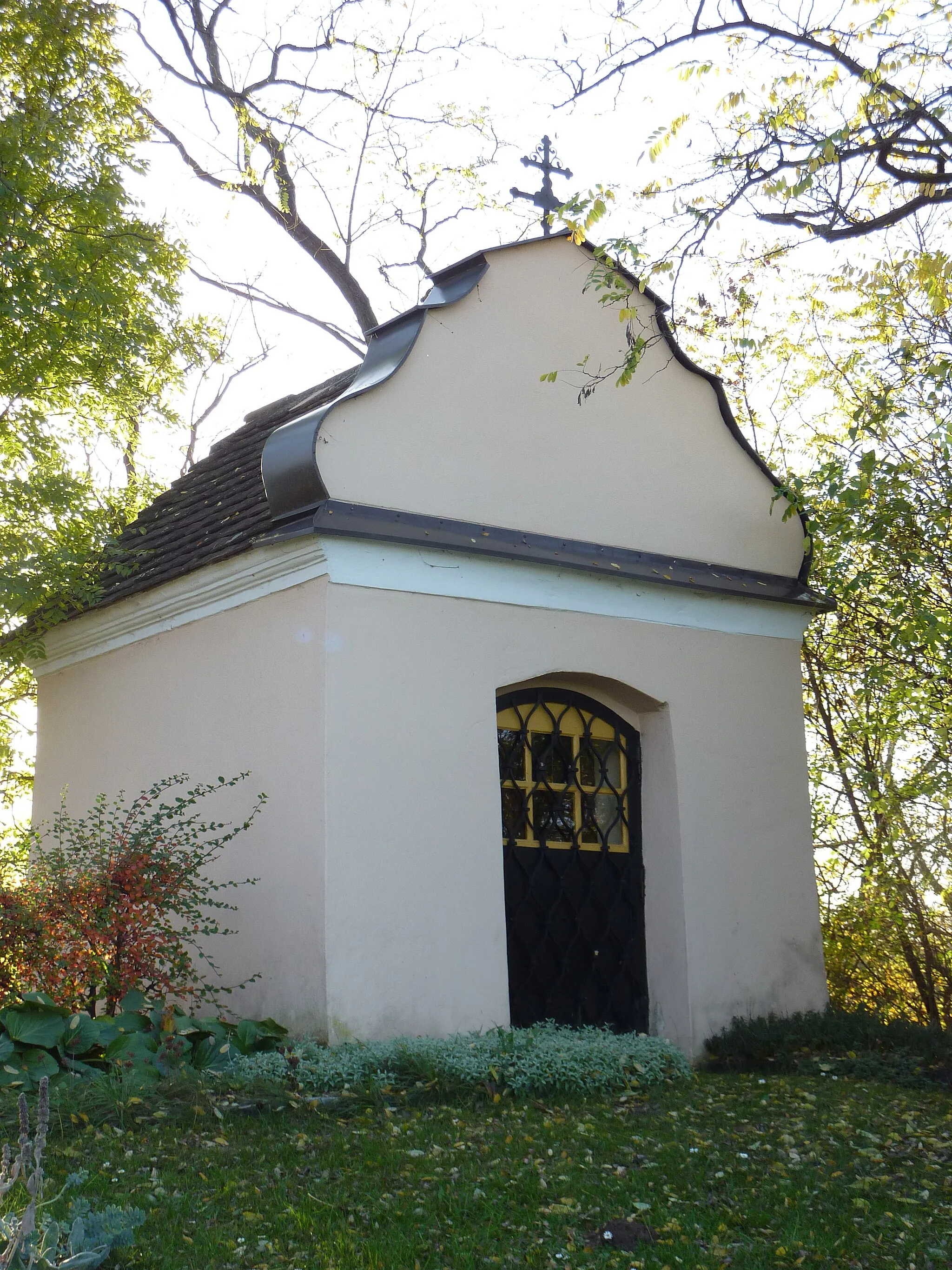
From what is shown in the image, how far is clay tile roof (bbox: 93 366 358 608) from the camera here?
8500 mm

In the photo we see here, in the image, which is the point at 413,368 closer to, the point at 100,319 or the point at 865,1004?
the point at 100,319

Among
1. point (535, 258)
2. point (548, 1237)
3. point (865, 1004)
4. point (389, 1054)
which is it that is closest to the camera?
point (548, 1237)

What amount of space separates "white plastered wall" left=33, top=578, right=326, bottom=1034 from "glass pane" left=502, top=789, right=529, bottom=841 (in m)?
1.65

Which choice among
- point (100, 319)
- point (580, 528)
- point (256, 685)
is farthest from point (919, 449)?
point (100, 319)

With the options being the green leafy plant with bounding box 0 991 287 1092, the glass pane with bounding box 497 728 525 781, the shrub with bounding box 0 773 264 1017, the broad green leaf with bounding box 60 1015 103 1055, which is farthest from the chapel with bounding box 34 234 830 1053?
the broad green leaf with bounding box 60 1015 103 1055

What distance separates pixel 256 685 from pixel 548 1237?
4.27m

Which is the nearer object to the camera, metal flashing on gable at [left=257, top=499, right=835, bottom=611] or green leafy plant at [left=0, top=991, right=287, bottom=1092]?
green leafy plant at [left=0, top=991, right=287, bottom=1092]

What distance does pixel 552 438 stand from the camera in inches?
356

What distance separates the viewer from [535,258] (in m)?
9.26

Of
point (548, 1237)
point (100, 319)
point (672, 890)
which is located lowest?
point (548, 1237)

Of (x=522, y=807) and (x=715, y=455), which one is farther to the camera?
(x=715, y=455)

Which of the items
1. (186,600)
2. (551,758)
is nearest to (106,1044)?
(186,600)

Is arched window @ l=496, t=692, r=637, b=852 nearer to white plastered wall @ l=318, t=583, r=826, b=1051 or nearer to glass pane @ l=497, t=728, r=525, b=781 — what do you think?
glass pane @ l=497, t=728, r=525, b=781

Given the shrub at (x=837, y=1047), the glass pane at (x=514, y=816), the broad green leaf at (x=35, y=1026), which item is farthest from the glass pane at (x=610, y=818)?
the broad green leaf at (x=35, y=1026)
